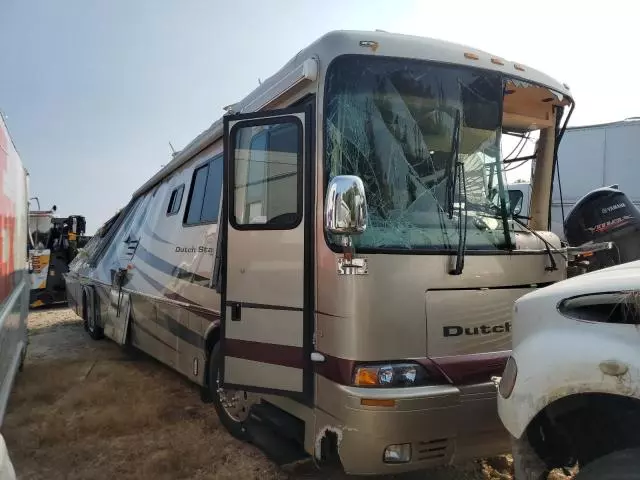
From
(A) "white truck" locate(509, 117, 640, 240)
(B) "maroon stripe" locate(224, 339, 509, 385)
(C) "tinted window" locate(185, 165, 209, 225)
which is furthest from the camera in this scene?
(A) "white truck" locate(509, 117, 640, 240)

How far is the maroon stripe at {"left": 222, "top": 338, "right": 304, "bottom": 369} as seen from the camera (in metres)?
3.60

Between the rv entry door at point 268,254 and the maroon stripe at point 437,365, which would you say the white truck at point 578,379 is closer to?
the maroon stripe at point 437,365

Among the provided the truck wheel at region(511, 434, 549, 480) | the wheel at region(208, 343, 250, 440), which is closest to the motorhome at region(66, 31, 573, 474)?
the wheel at region(208, 343, 250, 440)

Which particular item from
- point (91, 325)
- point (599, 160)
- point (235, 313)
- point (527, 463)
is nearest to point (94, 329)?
point (91, 325)

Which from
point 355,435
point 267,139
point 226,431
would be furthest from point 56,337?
point 355,435

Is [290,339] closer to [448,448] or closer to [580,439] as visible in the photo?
[448,448]

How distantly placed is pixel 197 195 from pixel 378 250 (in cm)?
311

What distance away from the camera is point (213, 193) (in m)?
5.22

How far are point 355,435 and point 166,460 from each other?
1.96 m

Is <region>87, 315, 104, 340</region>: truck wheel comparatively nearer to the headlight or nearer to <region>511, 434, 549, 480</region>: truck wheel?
the headlight

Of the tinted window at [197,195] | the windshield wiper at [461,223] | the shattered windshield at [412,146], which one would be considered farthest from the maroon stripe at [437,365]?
the tinted window at [197,195]

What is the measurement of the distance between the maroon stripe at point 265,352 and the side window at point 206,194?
144 cm

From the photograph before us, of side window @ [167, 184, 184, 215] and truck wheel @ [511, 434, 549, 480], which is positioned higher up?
side window @ [167, 184, 184, 215]

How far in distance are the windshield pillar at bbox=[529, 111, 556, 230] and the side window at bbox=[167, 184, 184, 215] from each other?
3836 millimetres
